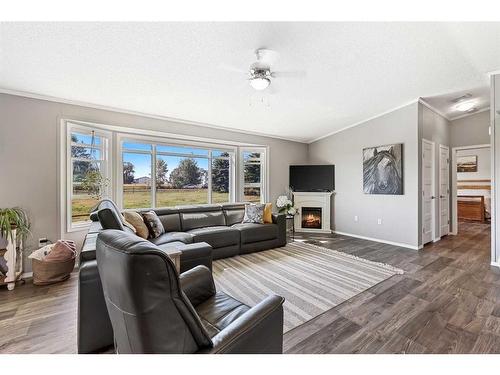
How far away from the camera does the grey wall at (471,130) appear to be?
5.03 m

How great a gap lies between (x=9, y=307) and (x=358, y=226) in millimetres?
5642

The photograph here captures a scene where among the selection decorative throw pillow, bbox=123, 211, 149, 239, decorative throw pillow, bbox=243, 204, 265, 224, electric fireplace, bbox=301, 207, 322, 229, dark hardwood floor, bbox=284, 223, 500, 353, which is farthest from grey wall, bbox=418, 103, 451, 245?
decorative throw pillow, bbox=123, 211, 149, 239

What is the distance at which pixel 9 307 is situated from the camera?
2.27m

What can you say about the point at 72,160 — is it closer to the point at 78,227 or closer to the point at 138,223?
the point at 78,227

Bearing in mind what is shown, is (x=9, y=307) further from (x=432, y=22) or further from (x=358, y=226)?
(x=358, y=226)

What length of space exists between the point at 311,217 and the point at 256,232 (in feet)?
7.38

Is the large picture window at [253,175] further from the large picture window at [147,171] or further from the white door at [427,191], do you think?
the white door at [427,191]

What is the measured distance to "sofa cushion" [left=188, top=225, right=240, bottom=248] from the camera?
3.57 meters

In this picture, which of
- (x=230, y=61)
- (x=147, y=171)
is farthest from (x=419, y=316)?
(x=147, y=171)

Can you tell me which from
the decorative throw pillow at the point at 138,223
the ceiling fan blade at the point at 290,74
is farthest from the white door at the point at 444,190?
the decorative throw pillow at the point at 138,223

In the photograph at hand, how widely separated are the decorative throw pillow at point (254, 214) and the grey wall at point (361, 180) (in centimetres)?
227

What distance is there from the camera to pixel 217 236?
3.67m
